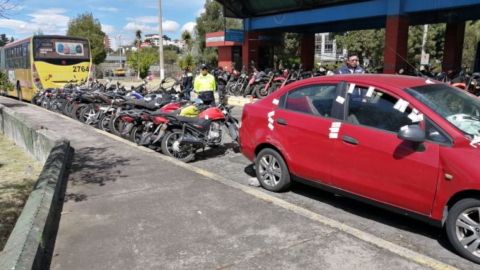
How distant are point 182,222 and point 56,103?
11.9 m

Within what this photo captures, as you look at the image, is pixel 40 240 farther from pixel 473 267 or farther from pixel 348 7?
pixel 348 7

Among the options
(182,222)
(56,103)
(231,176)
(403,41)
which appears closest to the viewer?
(182,222)

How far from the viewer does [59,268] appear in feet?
10.9

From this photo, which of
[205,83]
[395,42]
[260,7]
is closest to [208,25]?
[260,7]

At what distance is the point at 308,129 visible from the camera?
15.4 ft

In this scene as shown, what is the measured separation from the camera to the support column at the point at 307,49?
2553 centimetres

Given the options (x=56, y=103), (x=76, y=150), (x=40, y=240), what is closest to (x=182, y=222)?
(x=40, y=240)

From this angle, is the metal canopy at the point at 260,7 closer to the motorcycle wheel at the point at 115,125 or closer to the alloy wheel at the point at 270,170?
the motorcycle wheel at the point at 115,125

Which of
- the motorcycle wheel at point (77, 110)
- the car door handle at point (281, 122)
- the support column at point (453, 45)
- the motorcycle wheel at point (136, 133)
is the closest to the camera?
the car door handle at point (281, 122)

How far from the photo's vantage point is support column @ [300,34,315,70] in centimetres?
2553

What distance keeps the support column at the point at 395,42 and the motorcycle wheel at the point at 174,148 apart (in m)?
11.1

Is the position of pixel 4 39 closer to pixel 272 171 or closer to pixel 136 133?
pixel 136 133

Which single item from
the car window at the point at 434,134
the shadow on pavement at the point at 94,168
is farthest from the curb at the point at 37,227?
the car window at the point at 434,134

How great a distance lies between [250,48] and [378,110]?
19058mm
